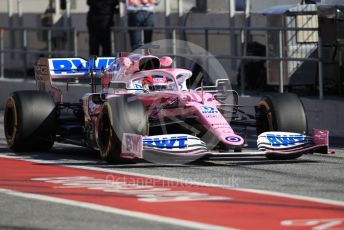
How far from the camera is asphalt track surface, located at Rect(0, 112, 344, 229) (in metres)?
9.00

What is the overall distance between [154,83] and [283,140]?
1.97 meters

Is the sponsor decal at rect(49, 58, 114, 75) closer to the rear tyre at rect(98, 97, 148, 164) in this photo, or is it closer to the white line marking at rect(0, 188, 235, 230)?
the rear tyre at rect(98, 97, 148, 164)

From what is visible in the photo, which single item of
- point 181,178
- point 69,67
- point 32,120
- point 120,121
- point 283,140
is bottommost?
point 181,178

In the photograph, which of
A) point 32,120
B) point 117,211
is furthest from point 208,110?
point 117,211

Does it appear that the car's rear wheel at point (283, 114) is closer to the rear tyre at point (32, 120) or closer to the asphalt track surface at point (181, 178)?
the asphalt track surface at point (181, 178)

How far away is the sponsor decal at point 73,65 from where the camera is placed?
15.6 m

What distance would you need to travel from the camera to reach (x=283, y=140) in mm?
12727

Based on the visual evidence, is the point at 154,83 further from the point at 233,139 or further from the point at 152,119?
Result: the point at 233,139

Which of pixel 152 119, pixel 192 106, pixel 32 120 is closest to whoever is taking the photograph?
pixel 192 106

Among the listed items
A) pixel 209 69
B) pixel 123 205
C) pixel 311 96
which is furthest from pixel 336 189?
pixel 209 69

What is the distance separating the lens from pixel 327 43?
1802 centimetres

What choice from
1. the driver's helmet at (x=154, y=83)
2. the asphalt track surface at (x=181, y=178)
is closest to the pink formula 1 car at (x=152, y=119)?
the driver's helmet at (x=154, y=83)

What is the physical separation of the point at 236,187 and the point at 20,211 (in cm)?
235

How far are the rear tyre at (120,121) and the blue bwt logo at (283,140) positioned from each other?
1.44 meters
